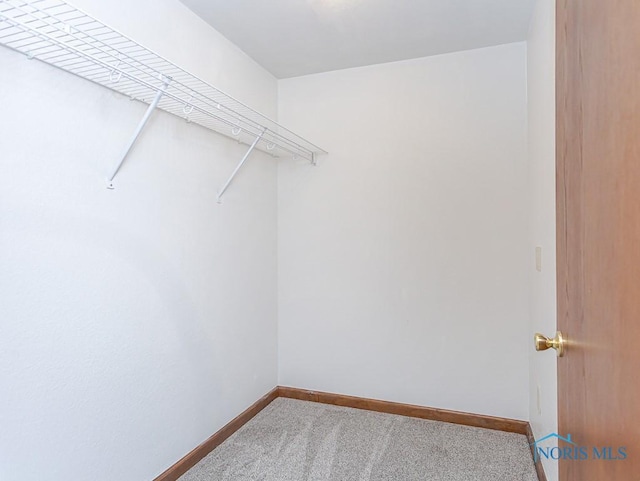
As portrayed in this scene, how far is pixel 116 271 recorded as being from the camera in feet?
5.07

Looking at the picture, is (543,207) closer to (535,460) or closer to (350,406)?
(535,460)

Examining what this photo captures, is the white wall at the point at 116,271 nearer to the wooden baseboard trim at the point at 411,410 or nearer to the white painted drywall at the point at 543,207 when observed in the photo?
the wooden baseboard trim at the point at 411,410

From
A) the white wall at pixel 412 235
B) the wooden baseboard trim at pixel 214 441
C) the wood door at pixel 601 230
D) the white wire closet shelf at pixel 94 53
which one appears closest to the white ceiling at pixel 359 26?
the white wall at pixel 412 235

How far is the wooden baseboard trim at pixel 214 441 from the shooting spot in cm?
182

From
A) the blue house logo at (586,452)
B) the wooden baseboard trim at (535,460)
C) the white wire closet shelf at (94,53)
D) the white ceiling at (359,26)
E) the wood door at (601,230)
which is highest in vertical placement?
the white ceiling at (359,26)

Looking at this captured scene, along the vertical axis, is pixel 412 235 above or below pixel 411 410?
above

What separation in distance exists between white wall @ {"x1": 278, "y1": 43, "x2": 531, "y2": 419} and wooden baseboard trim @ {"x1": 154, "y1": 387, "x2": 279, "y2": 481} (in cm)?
29

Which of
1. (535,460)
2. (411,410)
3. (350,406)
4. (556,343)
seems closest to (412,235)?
(411,410)

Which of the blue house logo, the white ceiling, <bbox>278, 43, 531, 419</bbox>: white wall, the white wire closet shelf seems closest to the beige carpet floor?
<bbox>278, 43, 531, 419</bbox>: white wall

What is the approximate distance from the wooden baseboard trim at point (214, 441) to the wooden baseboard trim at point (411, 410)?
0.23 metres

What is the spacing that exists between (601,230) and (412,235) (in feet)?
6.17

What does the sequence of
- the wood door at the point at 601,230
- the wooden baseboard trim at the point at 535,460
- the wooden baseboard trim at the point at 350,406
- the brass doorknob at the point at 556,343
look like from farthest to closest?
the wooden baseboard trim at the point at 350,406 < the wooden baseboard trim at the point at 535,460 < the brass doorknob at the point at 556,343 < the wood door at the point at 601,230

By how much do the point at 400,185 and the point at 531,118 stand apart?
814 millimetres

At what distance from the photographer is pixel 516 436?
2.22 m
